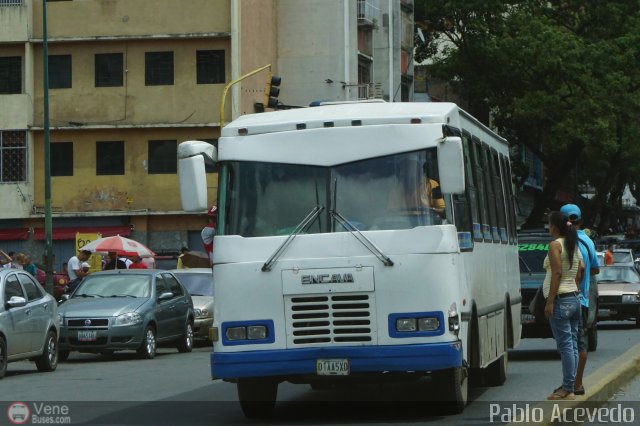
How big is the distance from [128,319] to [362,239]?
12938 mm

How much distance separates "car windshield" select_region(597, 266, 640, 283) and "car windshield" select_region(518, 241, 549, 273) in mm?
10620

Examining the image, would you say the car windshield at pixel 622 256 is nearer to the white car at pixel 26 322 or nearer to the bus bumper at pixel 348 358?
the white car at pixel 26 322

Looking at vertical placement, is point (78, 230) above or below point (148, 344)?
above

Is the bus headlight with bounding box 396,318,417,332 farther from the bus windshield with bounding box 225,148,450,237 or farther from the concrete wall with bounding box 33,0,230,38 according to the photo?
the concrete wall with bounding box 33,0,230,38

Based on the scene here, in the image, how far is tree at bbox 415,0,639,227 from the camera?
56094 mm

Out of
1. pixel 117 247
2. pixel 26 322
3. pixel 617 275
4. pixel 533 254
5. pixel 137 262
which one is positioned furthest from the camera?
pixel 137 262

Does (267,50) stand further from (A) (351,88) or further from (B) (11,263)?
(B) (11,263)

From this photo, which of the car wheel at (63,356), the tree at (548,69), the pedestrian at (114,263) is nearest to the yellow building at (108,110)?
the tree at (548,69)

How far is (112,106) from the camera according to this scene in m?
53.0

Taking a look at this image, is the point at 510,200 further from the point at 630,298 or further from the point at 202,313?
the point at 630,298

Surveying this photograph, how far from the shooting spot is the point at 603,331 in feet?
110

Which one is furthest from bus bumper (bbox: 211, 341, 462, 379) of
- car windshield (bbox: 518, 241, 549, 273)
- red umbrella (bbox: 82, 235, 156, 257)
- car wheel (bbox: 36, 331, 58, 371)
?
red umbrella (bbox: 82, 235, 156, 257)

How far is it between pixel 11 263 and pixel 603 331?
13664mm

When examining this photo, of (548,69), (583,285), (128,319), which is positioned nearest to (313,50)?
(548,69)
